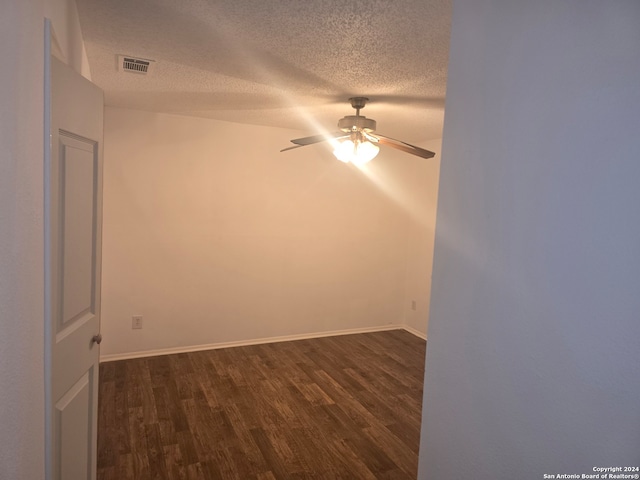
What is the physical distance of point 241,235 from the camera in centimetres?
428

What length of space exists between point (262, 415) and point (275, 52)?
246cm

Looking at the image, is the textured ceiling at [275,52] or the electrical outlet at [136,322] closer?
the textured ceiling at [275,52]

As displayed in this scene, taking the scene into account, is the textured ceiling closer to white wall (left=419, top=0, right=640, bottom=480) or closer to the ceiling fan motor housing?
the ceiling fan motor housing

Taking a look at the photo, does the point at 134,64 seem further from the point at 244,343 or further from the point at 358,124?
the point at 244,343

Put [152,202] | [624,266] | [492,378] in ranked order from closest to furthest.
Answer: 1. [624,266]
2. [492,378]
3. [152,202]

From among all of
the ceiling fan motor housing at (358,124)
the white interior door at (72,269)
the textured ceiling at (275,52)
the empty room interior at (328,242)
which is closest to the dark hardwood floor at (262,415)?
the empty room interior at (328,242)

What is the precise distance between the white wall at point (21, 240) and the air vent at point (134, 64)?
1.29 m

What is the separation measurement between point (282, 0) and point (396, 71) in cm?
97

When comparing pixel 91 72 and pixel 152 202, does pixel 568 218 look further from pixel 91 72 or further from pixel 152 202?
pixel 152 202

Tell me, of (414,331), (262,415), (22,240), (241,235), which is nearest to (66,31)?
(22,240)

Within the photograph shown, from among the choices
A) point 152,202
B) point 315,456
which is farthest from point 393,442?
point 152,202

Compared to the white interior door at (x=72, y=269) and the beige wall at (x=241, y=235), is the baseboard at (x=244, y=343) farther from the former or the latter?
the white interior door at (x=72, y=269)

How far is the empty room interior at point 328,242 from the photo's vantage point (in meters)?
0.80

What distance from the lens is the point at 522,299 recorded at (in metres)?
0.92
